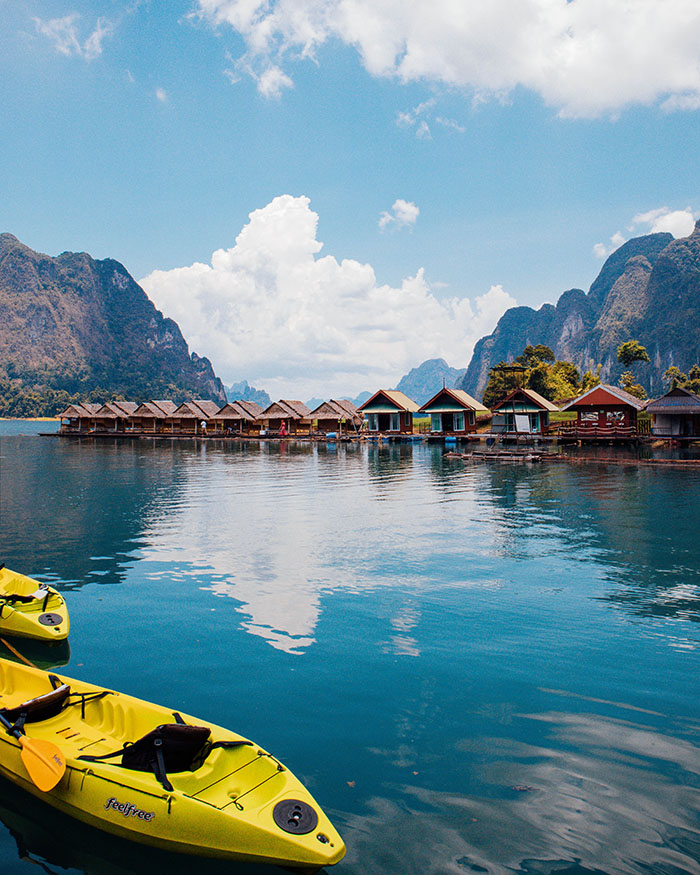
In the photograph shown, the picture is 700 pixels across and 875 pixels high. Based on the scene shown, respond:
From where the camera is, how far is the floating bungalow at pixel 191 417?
297 feet

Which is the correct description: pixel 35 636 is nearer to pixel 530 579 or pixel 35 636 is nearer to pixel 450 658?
pixel 450 658

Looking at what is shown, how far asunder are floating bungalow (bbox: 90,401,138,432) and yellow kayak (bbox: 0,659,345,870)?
9143 cm

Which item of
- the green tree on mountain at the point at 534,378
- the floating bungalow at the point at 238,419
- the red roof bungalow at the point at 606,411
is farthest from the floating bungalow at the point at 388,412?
the red roof bungalow at the point at 606,411

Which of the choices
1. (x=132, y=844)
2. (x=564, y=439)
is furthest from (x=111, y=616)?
(x=564, y=439)

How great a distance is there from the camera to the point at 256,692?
927 cm

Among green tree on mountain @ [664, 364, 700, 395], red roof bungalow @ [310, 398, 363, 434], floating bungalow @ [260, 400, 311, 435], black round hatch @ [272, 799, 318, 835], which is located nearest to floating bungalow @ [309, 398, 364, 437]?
red roof bungalow @ [310, 398, 363, 434]

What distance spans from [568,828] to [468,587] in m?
8.47

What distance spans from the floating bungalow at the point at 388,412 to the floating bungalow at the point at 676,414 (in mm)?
29662

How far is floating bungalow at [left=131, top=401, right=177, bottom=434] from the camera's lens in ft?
300

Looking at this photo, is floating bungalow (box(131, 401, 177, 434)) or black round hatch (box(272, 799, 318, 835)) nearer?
black round hatch (box(272, 799, 318, 835))

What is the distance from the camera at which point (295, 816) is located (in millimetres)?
5520

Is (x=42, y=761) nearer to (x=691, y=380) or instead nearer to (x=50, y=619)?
(x=50, y=619)

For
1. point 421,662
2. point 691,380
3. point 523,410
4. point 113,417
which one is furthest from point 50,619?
point 691,380

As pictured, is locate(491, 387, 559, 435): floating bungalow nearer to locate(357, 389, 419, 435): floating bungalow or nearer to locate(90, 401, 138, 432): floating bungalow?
locate(357, 389, 419, 435): floating bungalow
